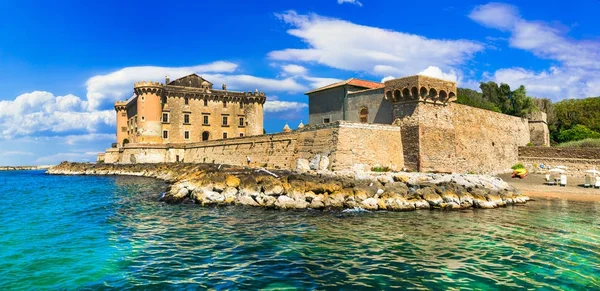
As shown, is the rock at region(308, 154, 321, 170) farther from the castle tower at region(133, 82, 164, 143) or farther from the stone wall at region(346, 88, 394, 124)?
the castle tower at region(133, 82, 164, 143)

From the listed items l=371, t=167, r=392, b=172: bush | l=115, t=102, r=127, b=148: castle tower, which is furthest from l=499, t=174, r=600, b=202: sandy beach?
l=115, t=102, r=127, b=148: castle tower

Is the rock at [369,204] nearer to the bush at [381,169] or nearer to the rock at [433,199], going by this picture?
the rock at [433,199]

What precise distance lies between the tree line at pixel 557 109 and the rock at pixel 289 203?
30.2 m

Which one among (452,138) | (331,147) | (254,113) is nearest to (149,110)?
(254,113)

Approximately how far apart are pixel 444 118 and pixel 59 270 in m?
22.6

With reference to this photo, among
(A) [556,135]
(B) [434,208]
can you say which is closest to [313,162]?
(B) [434,208]

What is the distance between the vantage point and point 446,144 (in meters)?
25.1

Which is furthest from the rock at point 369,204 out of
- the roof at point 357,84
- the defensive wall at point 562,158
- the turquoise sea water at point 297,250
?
the defensive wall at point 562,158

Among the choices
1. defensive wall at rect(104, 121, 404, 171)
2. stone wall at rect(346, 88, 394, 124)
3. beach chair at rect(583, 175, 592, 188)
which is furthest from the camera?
stone wall at rect(346, 88, 394, 124)

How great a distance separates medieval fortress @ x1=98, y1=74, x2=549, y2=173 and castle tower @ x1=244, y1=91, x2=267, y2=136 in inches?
386

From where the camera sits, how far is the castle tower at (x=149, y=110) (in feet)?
150

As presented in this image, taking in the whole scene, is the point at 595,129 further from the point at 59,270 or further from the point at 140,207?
the point at 59,270

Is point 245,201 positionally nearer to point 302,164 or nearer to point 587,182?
point 302,164

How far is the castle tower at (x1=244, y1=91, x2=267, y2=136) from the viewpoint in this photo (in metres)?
52.8
